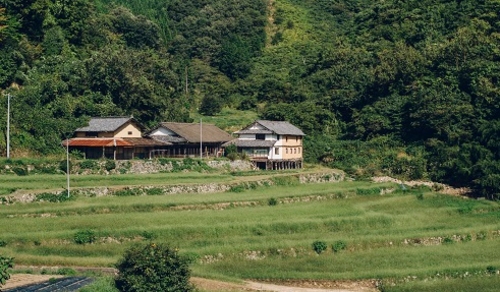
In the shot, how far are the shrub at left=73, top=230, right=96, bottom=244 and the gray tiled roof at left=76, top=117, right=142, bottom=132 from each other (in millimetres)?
22473

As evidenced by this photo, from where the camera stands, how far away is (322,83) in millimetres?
92812

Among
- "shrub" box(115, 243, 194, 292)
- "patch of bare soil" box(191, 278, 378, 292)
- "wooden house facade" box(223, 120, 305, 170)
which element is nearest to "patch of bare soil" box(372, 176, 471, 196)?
"wooden house facade" box(223, 120, 305, 170)

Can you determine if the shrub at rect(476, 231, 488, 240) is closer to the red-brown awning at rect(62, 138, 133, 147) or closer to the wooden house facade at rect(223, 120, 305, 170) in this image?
the wooden house facade at rect(223, 120, 305, 170)

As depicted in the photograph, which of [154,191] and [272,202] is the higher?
[154,191]

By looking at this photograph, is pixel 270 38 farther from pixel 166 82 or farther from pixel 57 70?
pixel 57 70

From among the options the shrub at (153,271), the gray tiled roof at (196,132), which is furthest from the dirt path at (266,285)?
the gray tiled roof at (196,132)

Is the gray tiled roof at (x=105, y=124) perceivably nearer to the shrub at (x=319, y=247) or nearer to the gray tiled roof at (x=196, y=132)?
the gray tiled roof at (x=196, y=132)

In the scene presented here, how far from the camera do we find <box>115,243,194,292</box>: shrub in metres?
34.7

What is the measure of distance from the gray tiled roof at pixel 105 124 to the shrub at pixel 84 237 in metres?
22.5

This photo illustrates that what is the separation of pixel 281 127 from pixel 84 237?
35.0 m

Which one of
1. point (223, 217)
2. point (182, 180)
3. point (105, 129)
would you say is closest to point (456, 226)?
point (223, 217)

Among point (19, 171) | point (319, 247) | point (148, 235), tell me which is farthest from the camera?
point (19, 171)

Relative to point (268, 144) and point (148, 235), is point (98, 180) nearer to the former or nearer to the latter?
point (148, 235)

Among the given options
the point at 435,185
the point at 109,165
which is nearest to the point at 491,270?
the point at 435,185
